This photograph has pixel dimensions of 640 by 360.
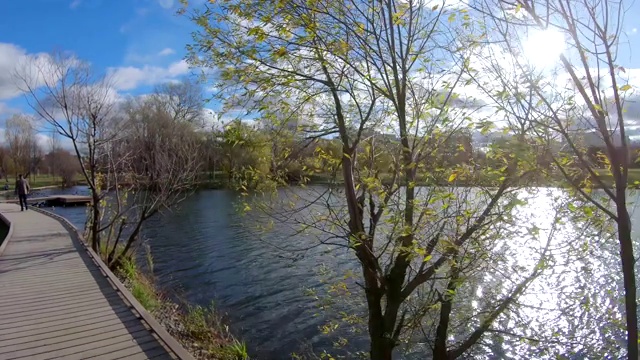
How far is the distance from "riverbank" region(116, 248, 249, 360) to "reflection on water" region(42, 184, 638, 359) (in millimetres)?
580

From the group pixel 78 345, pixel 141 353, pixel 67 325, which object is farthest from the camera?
pixel 67 325

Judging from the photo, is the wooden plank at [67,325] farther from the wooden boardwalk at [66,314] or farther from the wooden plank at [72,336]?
the wooden plank at [72,336]

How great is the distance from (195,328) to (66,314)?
2388mm

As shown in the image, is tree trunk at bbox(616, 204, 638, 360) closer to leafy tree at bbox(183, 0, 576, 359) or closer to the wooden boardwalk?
leafy tree at bbox(183, 0, 576, 359)

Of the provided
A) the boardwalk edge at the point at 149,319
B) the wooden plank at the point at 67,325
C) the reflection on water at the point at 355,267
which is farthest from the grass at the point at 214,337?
the wooden plank at the point at 67,325

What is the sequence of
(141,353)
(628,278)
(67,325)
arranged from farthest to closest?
(67,325), (141,353), (628,278)

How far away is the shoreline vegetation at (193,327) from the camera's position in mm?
7328

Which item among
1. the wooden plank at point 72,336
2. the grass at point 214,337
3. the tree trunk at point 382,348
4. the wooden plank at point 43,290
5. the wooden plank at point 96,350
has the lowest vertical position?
the grass at point 214,337

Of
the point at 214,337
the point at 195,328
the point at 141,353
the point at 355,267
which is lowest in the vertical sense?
the point at 214,337

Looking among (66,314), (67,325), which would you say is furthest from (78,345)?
(66,314)

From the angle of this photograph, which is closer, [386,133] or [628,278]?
[628,278]

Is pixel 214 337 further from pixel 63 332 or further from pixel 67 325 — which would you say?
pixel 63 332

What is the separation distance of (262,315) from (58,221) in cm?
1157

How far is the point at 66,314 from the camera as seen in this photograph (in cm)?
654
